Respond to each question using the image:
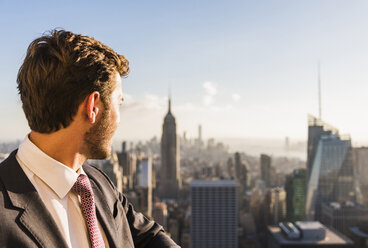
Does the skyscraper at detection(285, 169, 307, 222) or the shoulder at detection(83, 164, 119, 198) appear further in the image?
the skyscraper at detection(285, 169, 307, 222)

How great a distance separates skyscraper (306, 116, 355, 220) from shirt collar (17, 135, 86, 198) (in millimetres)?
27627

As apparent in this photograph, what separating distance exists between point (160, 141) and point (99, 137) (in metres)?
37.9

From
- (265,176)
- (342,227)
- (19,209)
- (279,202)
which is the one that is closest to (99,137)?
(19,209)

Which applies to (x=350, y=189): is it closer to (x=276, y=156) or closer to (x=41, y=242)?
(x=276, y=156)

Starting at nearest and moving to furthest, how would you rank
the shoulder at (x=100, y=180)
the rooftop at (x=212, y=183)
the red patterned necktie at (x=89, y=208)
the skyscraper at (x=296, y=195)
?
the red patterned necktie at (x=89, y=208) < the shoulder at (x=100, y=180) < the rooftop at (x=212, y=183) < the skyscraper at (x=296, y=195)

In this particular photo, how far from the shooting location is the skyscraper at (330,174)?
2591 centimetres

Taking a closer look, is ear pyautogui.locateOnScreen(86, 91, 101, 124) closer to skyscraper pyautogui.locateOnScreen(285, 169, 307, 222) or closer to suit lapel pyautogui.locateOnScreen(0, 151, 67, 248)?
suit lapel pyautogui.locateOnScreen(0, 151, 67, 248)

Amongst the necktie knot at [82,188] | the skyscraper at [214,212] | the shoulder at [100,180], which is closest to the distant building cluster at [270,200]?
the skyscraper at [214,212]

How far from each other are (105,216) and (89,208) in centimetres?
6

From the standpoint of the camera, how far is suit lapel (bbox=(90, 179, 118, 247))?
68cm

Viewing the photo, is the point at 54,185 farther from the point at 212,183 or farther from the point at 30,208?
the point at 212,183

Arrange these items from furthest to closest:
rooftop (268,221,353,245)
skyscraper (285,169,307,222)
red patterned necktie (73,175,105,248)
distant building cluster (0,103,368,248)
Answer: skyscraper (285,169,307,222)
distant building cluster (0,103,368,248)
rooftop (268,221,353,245)
red patterned necktie (73,175,105,248)

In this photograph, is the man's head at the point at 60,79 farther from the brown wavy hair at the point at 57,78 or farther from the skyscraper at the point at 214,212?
the skyscraper at the point at 214,212

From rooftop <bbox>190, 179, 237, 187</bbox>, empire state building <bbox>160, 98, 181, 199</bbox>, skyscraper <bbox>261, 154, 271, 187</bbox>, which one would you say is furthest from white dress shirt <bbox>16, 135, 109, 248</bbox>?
skyscraper <bbox>261, 154, 271, 187</bbox>
